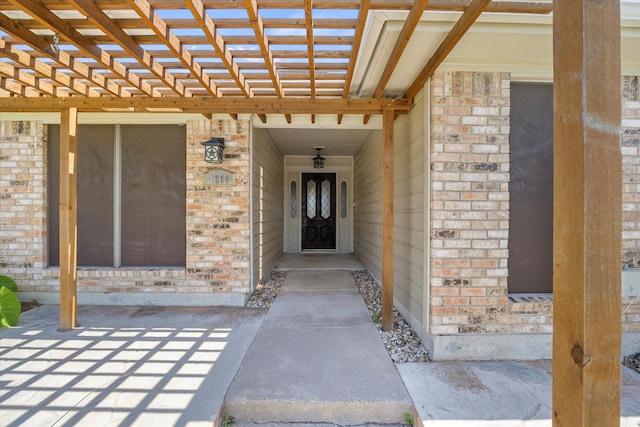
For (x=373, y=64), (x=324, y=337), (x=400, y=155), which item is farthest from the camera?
(x=400, y=155)

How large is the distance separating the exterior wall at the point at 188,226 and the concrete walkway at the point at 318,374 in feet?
3.05

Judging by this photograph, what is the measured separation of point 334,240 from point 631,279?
19.2 feet

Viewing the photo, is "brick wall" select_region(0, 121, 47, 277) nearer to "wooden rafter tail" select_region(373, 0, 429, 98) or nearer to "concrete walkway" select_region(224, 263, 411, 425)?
"concrete walkway" select_region(224, 263, 411, 425)

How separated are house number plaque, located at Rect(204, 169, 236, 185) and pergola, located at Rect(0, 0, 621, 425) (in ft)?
2.94

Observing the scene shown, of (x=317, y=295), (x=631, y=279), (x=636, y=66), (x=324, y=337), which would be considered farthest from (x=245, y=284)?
(x=636, y=66)

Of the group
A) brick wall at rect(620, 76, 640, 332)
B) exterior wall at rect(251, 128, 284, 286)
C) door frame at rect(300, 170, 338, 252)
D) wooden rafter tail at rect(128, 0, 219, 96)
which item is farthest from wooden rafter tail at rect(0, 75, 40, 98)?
brick wall at rect(620, 76, 640, 332)

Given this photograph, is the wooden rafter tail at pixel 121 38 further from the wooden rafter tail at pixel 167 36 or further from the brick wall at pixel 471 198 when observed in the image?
the brick wall at pixel 471 198

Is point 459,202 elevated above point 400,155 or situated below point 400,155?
below

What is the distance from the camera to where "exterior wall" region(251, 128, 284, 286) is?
14.7 feet

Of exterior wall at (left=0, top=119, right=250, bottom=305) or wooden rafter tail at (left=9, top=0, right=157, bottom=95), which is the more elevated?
wooden rafter tail at (left=9, top=0, right=157, bottom=95)

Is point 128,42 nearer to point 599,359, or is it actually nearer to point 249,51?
point 249,51

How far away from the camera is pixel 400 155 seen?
388 cm

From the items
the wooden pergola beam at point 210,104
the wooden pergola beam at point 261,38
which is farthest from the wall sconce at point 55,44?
the wooden pergola beam at point 261,38

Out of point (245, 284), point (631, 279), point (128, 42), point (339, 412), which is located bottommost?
point (339, 412)
